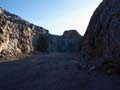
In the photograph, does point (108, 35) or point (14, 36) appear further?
point (14, 36)

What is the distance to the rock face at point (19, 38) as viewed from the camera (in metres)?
50.0

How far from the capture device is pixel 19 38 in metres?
58.8

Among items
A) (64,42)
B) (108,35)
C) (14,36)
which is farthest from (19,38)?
(64,42)

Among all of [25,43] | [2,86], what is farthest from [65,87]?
[25,43]

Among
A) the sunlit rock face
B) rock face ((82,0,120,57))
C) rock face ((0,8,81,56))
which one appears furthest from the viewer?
rock face ((0,8,81,56))

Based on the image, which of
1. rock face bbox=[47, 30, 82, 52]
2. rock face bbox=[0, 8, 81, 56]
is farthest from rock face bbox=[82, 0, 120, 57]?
rock face bbox=[47, 30, 82, 52]

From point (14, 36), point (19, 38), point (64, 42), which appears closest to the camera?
point (14, 36)

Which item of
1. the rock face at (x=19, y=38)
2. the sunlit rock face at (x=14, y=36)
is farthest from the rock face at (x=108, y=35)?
the sunlit rock face at (x=14, y=36)

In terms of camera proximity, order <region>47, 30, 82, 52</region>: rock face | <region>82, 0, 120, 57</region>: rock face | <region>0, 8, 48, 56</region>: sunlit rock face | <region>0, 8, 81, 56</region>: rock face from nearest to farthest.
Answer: <region>82, 0, 120, 57</region>: rock face, <region>0, 8, 48, 56</region>: sunlit rock face, <region>0, 8, 81, 56</region>: rock face, <region>47, 30, 82, 52</region>: rock face

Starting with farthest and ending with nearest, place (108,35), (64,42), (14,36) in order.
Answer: (64,42)
(14,36)
(108,35)

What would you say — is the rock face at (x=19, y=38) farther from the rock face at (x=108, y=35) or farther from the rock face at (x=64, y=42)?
the rock face at (x=108, y=35)

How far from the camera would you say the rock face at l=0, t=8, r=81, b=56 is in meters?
50.0

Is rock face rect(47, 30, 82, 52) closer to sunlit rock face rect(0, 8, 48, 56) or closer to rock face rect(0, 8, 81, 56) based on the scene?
rock face rect(0, 8, 81, 56)

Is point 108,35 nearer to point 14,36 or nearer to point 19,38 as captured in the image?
point 14,36
